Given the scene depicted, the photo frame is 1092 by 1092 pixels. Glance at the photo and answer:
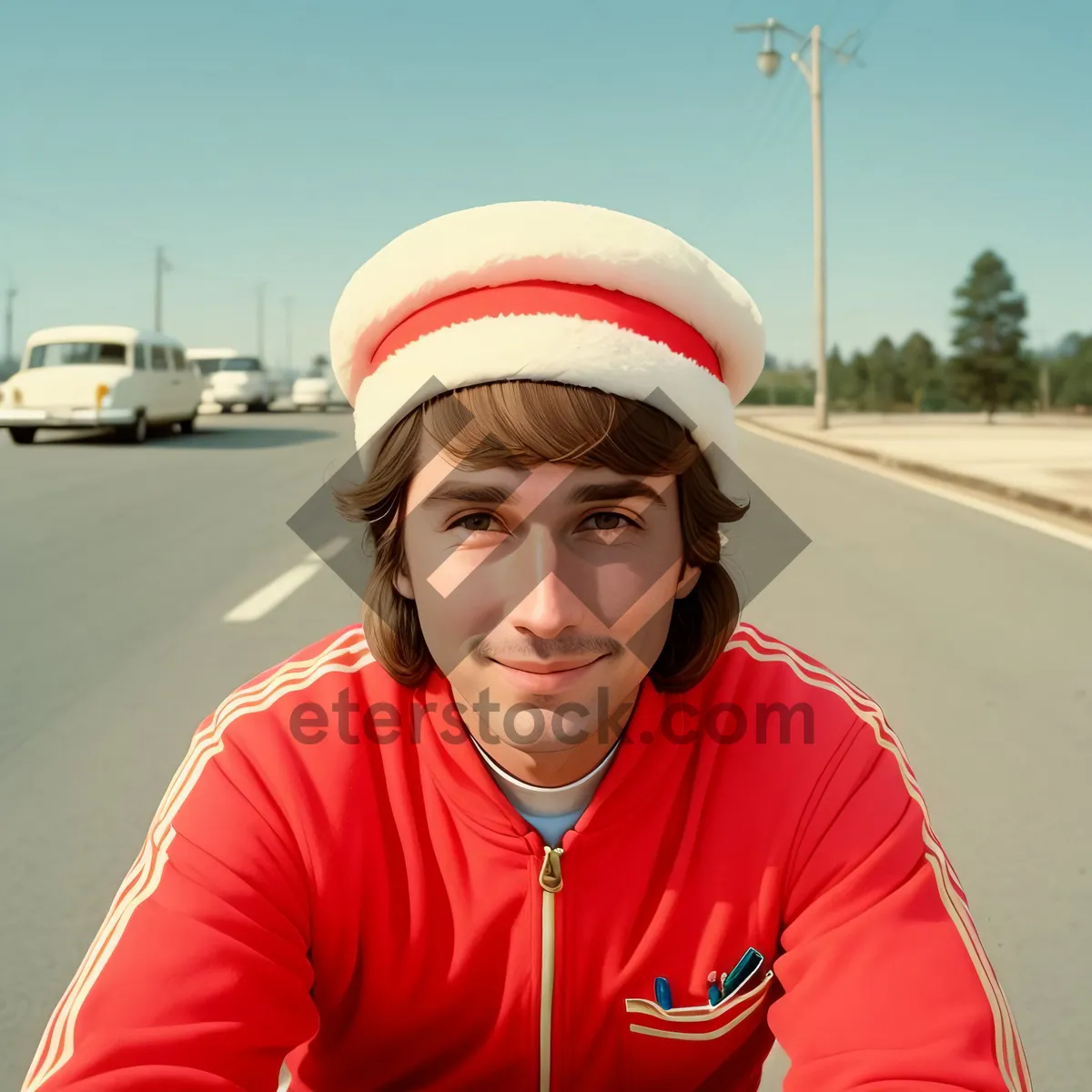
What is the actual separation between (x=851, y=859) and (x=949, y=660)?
410 centimetres

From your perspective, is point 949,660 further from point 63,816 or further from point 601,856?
point 601,856

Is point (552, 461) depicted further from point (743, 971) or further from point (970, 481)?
point (970, 481)

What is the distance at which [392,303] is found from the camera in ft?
5.50

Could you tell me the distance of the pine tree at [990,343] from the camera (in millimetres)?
53719

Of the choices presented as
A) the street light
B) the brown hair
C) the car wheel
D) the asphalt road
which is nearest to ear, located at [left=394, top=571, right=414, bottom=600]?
the brown hair

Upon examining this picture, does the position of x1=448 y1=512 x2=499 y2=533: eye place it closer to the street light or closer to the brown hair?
the brown hair

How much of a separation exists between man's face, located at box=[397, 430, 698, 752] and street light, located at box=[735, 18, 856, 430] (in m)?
26.6

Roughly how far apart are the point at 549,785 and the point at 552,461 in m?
0.47

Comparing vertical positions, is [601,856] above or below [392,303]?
below

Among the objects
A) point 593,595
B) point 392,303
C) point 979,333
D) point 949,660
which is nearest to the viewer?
point 593,595

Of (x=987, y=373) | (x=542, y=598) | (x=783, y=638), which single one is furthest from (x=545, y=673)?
(x=987, y=373)

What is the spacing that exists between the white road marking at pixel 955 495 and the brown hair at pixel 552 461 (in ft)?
20.2

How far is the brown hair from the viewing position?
159 cm

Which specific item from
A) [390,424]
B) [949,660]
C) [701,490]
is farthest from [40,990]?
[949,660]
